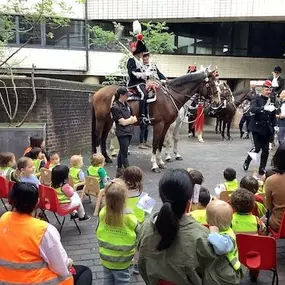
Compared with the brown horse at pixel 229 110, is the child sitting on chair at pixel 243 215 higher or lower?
higher

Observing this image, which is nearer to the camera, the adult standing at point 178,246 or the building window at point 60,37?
the adult standing at point 178,246

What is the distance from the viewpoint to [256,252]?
3334 mm

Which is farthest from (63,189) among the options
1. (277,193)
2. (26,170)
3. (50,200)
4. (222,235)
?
(222,235)

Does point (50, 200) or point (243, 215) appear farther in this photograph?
Answer: point (50, 200)

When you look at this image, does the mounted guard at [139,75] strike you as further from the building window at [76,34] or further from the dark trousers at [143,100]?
the building window at [76,34]

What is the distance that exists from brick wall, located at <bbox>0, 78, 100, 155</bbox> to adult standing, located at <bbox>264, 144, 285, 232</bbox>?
715 cm

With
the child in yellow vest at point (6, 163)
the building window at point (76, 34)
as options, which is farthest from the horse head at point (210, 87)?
the building window at point (76, 34)

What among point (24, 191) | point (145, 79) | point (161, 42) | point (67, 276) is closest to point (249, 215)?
point (67, 276)

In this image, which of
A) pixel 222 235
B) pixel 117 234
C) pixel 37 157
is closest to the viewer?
pixel 222 235

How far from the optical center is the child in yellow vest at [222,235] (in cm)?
238

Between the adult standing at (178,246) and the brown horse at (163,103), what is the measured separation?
697 centimetres

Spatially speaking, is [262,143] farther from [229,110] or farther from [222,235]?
[229,110]

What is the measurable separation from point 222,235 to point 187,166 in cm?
770

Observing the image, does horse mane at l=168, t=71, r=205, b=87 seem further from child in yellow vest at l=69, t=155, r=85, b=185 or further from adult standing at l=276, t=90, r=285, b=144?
child in yellow vest at l=69, t=155, r=85, b=185
